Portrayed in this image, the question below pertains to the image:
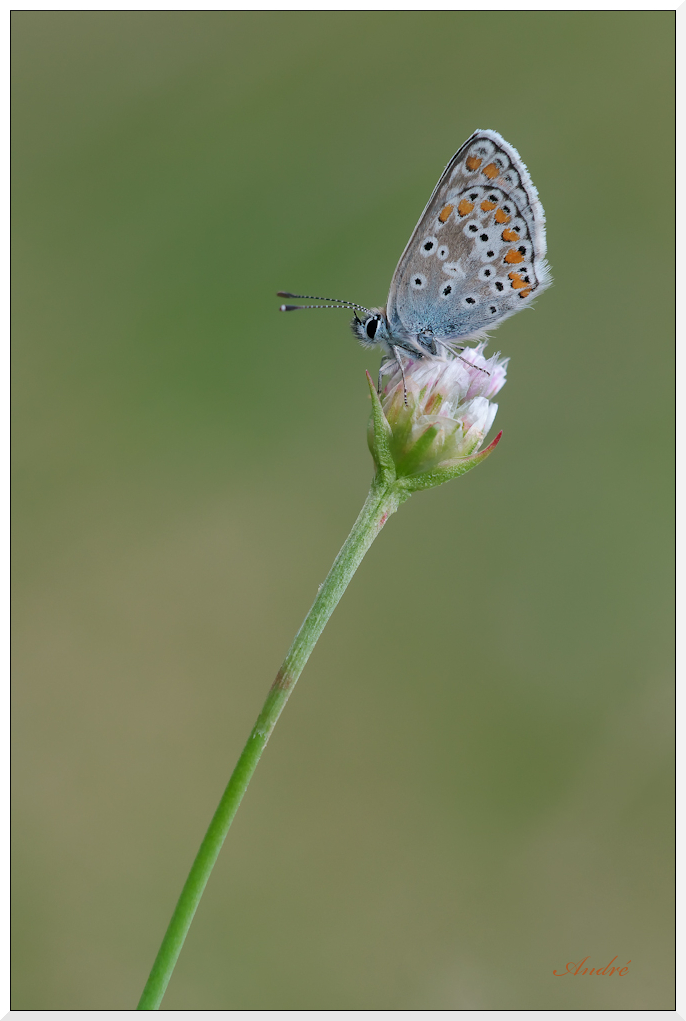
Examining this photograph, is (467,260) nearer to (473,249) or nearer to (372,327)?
(473,249)

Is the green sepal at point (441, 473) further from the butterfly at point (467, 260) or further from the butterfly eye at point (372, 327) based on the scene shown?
the butterfly eye at point (372, 327)

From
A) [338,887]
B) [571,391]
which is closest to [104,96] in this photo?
[571,391]

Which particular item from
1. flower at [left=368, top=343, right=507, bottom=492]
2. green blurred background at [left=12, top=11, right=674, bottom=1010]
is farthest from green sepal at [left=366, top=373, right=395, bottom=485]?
green blurred background at [left=12, top=11, right=674, bottom=1010]
